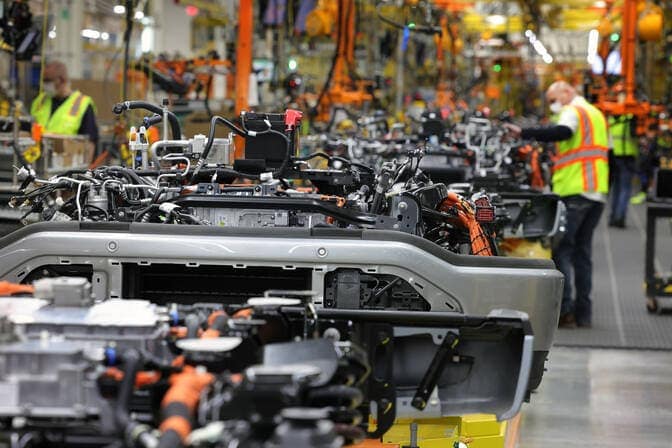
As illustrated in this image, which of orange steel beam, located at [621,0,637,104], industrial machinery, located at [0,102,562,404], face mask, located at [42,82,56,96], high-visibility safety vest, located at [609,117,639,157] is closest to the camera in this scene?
industrial machinery, located at [0,102,562,404]

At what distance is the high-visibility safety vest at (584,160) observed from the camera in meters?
10.6

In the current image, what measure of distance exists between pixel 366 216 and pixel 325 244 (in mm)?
732

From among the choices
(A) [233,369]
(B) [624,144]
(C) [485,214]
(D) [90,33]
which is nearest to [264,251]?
(A) [233,369]

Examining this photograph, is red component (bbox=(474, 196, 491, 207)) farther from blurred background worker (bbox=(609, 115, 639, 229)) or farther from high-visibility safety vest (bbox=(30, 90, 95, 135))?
blurred background worker (bbox=(609, 115, 639, 229))

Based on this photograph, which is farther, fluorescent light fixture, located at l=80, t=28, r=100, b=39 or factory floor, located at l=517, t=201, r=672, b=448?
fluorescent light fixture, located at l=80, t=28, r=100, b=39

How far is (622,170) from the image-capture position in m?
19.8

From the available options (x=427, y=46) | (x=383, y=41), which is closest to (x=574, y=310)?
(x=383, y=41)

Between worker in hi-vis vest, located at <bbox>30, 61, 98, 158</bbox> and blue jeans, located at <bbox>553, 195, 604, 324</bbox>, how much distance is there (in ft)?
16.6

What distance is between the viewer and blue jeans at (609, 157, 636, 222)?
762 inches

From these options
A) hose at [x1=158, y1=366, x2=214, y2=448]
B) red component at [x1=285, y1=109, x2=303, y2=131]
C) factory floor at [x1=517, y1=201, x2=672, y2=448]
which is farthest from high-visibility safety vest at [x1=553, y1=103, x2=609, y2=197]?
hose at [x1=158, y1=366, x2=214, y2=448]

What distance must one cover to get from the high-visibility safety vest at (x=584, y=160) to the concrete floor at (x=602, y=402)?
4.84 ft

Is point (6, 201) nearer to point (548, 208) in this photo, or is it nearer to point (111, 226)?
point (111, 226)

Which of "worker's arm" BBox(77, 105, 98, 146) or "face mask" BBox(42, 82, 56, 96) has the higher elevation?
"face mask" BBox(42, 82, 56, 96)

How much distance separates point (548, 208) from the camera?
10000 millimetres
